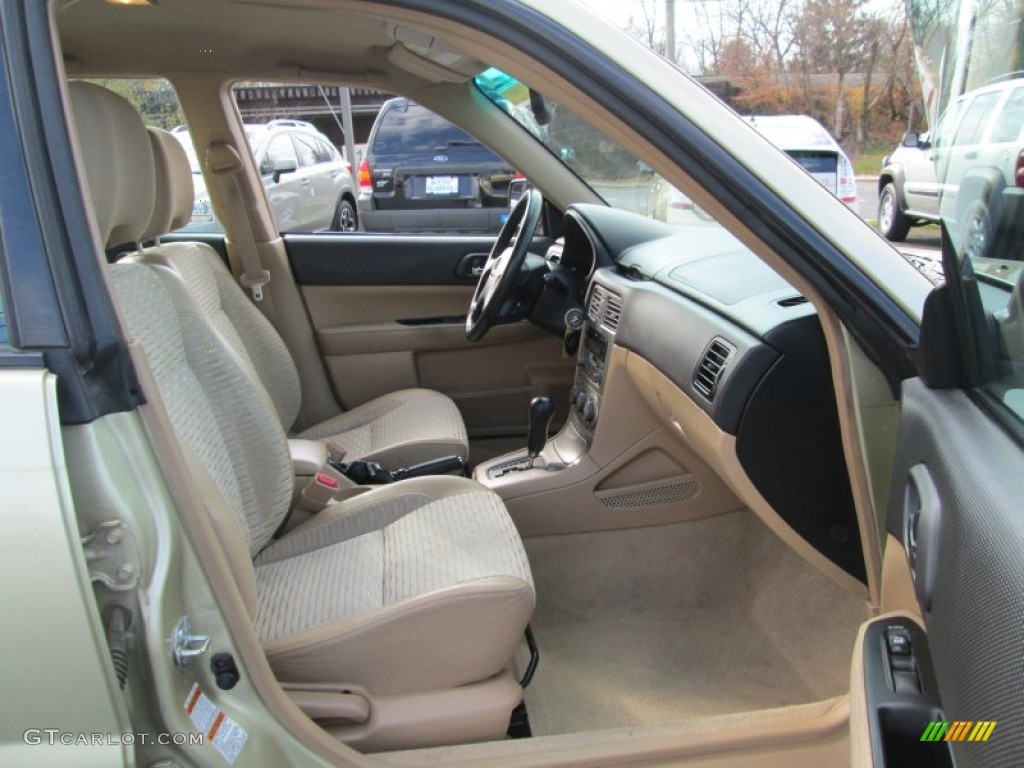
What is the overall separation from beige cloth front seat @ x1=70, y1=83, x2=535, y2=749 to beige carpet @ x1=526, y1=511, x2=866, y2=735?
397 millimetres

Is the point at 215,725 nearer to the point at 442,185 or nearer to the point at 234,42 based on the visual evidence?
the point at 234,42

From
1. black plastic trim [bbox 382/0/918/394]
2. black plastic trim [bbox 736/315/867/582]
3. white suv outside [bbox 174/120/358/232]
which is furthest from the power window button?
white suv outside [bbox 174/120/358/232]

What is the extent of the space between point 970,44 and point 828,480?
0.83m

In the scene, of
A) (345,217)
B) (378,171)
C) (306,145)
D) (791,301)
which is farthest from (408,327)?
(306,145)

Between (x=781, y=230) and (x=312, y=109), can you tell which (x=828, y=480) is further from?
(x=312, y=109)

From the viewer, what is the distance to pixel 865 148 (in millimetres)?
6066

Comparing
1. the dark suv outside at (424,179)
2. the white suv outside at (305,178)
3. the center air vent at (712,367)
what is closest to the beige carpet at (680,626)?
the center air vent at (712,367)

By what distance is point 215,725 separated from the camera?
3.90 feet

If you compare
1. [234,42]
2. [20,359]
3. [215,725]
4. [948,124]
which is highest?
[234,42]

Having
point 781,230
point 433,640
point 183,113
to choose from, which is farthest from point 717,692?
point 183,113

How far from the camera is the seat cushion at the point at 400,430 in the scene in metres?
2.54

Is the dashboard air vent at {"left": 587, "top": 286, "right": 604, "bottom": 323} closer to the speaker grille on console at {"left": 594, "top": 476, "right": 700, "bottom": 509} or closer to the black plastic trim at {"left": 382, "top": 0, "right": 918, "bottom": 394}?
the speaker grille on console at {"left": 594, "top": 476, "right": 700, "bottom": 509}

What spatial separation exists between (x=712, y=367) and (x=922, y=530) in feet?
2.40

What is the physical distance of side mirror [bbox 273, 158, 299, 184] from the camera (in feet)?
17.9
